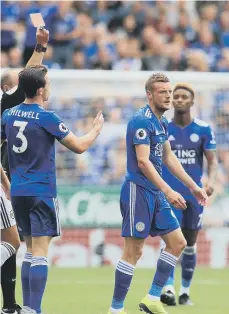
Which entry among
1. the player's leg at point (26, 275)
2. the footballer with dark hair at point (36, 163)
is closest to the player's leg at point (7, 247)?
the player's leg at point (26, 275)

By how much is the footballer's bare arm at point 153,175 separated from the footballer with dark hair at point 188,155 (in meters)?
2.26

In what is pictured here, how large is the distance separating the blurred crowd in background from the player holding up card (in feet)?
23.6

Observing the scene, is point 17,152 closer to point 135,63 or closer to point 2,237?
point 2,237

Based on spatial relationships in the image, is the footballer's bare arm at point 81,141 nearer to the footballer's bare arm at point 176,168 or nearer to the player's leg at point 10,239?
the player's leg at point 10,239

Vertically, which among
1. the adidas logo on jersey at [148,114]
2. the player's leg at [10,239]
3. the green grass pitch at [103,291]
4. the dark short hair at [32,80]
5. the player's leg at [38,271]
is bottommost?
the green grass pitch at [103,291]

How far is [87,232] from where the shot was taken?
15586 millimetres

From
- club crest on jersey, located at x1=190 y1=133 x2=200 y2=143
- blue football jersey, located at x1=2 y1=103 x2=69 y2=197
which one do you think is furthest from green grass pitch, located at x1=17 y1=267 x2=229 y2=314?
blue football jersey, located at x1=2 y1=103 x2=69 y2=197

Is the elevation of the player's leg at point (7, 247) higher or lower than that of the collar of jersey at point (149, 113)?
lower

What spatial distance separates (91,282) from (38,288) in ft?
16.1

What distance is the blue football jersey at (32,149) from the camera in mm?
8609

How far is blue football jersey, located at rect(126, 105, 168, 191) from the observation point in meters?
9.13

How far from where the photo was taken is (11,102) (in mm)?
9617

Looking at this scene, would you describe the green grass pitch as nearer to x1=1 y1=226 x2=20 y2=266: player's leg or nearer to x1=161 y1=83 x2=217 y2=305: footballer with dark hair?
x1=161 y1=83 x2=217 y2=305: footballer with dark hair

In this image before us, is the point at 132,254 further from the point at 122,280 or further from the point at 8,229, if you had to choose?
the point at 8,229
